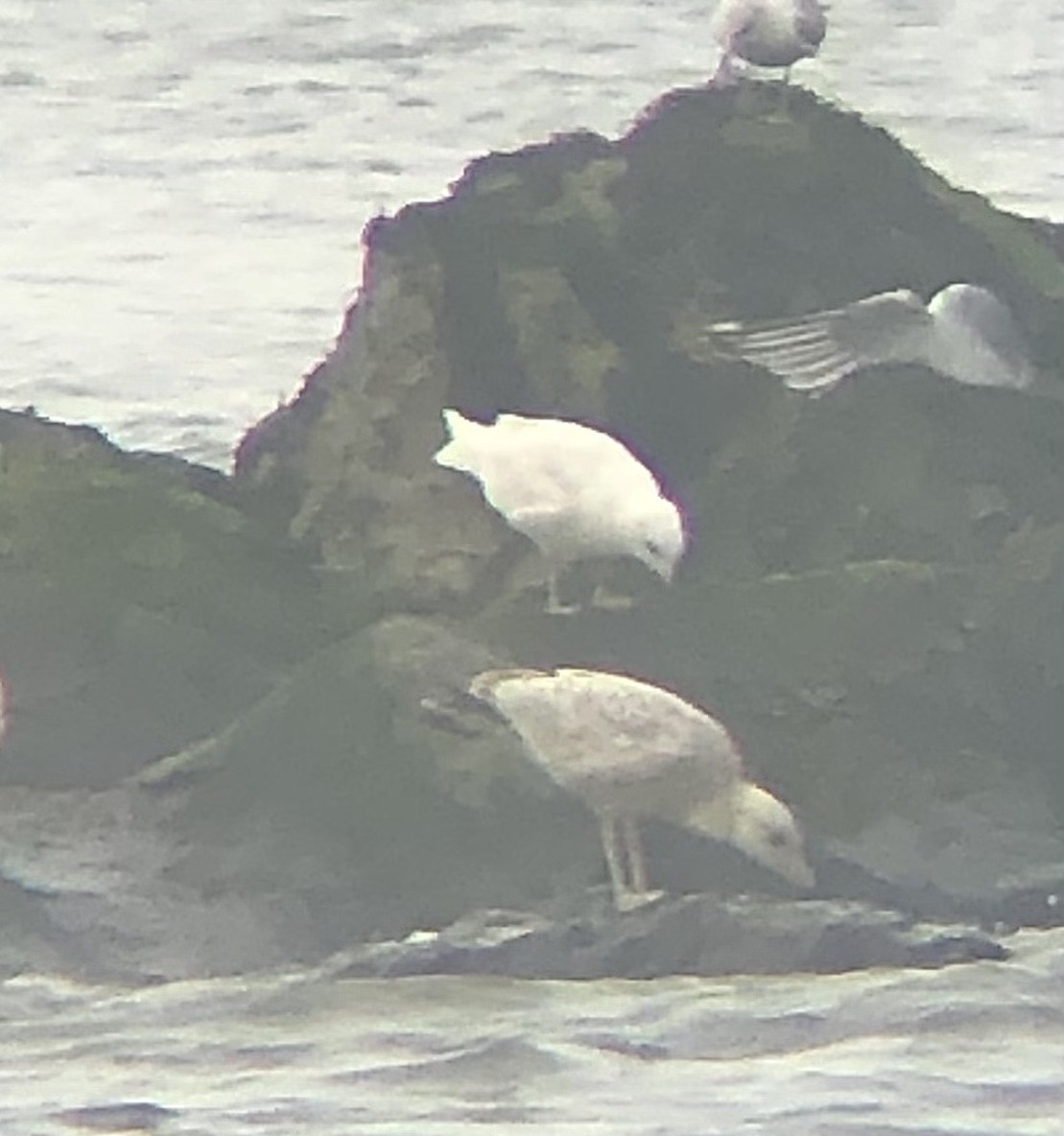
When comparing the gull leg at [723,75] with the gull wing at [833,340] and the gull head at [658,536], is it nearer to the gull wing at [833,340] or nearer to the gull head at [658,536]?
the gull wing at [833,340]

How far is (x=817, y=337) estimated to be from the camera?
1509 mm

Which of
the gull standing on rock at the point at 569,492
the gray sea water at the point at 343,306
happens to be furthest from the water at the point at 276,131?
the gull standing on rock at the point at 569,492

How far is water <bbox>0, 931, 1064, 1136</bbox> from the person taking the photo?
4.51ft

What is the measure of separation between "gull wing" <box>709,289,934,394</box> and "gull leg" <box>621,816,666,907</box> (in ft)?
0.92

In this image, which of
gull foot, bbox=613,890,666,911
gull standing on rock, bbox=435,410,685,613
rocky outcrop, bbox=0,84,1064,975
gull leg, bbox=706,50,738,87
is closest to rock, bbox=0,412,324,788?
rocky outcrop, bbox=0,84,1064,975

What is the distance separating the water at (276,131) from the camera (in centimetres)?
151

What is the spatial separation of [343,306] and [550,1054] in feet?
1.46

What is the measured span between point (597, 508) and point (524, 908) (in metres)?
0.22

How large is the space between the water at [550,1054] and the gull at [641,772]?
0.07 meters

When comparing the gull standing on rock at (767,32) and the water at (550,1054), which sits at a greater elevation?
the gull standing on rock at (767,32)

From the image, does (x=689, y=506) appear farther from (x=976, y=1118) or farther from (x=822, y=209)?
(x=976, y=1118)

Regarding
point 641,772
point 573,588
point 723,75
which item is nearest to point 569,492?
point 573,588

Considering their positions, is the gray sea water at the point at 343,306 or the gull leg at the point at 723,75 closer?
the gray sea water at the point at 343,306

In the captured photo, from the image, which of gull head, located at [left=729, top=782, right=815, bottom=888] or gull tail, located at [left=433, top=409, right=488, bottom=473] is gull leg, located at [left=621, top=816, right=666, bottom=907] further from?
gull tail, located at [left=433, top=409, right=488, bottom=473]
